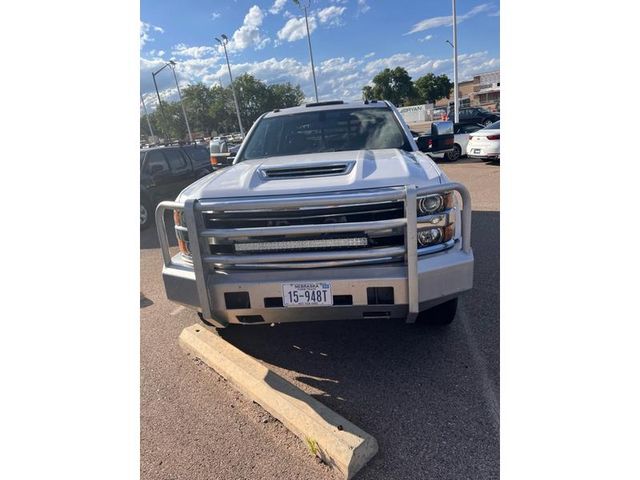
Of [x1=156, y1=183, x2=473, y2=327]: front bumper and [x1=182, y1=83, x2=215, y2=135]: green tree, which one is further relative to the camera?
[x1=182, y1=83, x2=215, y2=135]: green tree

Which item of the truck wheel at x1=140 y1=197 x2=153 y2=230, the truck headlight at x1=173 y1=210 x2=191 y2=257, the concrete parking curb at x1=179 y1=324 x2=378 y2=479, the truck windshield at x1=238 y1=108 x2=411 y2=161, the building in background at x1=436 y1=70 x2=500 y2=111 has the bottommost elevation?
the concrete parking curb at x1=179 y1=324 x2=378 y2=479

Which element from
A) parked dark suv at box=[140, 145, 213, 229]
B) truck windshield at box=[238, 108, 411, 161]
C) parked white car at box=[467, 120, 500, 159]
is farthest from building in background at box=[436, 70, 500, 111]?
truck windshield at box=[238, 108, 411, 161]

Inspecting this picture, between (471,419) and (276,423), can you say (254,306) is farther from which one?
(471,419)

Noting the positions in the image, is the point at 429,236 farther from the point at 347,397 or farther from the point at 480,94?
the point at 480,94

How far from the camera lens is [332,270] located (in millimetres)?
2479

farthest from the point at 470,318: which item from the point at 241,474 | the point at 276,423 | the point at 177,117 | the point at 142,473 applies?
the point at 177,117

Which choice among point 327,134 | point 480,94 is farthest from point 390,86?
point 327,134

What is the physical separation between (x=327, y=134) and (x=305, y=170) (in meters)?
1.22

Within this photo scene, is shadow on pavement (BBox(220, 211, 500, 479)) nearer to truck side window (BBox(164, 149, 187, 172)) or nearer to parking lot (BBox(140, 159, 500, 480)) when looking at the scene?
parking lot (BBox(140, 159, 500, 480))

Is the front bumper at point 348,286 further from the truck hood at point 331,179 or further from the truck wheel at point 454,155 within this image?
the truck wheel at point 454,155

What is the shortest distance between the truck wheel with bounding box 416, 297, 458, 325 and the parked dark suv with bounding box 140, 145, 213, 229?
6.73 metres

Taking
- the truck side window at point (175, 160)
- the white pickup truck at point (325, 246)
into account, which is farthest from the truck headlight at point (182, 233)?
the truck side window at point (175, 160)

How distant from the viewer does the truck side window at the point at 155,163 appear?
26.6 feet

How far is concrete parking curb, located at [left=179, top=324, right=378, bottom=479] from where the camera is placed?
2.09m
